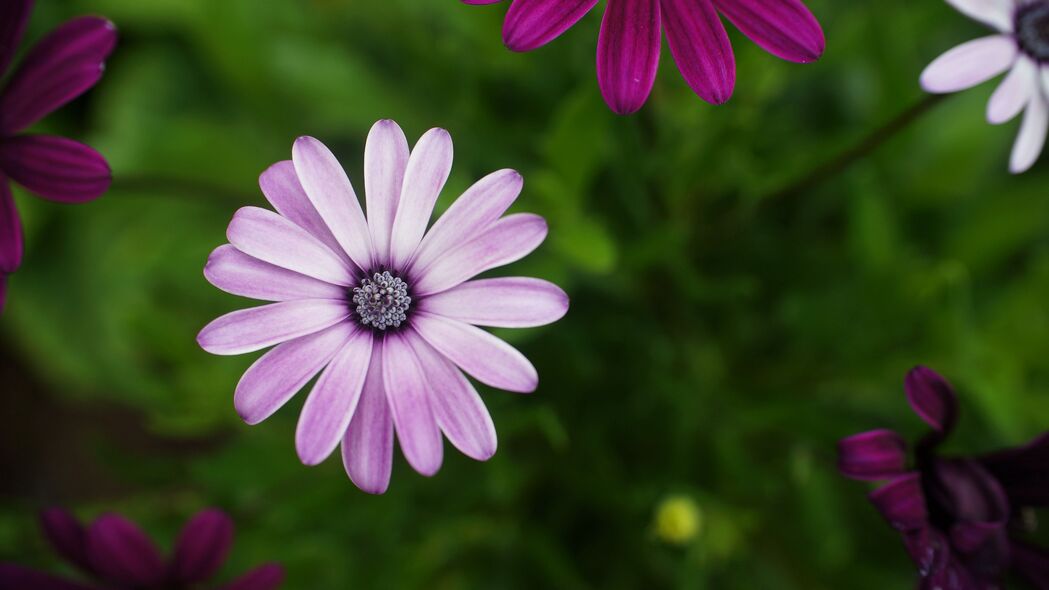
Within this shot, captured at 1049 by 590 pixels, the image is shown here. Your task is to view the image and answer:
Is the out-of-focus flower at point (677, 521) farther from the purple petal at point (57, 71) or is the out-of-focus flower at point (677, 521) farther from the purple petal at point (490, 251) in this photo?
the purple petal at point (57, 71)

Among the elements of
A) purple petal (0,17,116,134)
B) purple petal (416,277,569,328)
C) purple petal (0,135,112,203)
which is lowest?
purple petal (416,277,569,328)

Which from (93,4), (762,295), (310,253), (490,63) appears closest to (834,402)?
(762,295)

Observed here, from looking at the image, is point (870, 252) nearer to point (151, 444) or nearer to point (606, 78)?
point (606, 78)

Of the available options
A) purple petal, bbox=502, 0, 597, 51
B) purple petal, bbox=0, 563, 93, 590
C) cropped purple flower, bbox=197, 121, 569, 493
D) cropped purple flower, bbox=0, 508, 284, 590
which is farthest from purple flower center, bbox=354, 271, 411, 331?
purple petal, bbox=0, 563, 93, 590

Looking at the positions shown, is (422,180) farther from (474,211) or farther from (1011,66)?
(1011,66)

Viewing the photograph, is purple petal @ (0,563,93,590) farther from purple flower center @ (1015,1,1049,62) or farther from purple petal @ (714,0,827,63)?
purple flower center @ (1015,1,1049,62)
